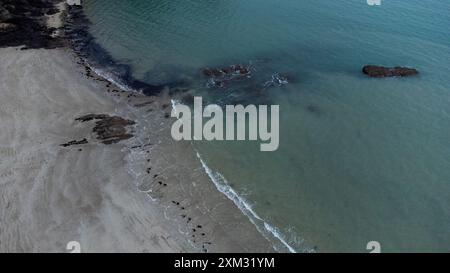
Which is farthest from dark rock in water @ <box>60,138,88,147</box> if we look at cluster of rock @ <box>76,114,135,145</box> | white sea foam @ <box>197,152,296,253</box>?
white sea foam @ <box>197,152,296,253</box>

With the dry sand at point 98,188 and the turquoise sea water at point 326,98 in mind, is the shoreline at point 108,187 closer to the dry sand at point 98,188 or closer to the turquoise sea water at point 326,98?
the dry sand at point 98,188

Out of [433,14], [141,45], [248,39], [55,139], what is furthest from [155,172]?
[433,14]

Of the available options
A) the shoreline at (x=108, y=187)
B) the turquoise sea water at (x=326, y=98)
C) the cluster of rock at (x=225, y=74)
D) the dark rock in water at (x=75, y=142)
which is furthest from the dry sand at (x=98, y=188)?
the cluster of rock at (x=225, y=74)

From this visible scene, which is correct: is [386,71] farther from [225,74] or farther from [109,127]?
[109,127]

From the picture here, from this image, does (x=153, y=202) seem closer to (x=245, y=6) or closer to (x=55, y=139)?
(x=55, y=139)

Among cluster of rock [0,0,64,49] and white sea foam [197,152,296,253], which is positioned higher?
cluster of rock [0,0,64,49]

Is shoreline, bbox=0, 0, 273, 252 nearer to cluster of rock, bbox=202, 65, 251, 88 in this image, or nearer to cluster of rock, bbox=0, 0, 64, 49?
cluster of rock, bbox=202, 65, 251, 88
